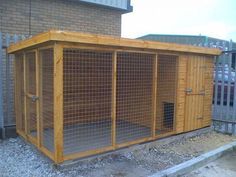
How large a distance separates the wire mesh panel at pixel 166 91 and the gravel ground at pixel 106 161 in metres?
0.48

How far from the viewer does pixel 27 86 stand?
5551 millimetres

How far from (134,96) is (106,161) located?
5.20 feet

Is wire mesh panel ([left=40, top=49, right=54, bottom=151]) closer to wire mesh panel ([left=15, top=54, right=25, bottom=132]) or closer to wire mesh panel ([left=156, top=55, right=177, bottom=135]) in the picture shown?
wire mesh panel ([left=15, top=54, right=25, bottom=132])

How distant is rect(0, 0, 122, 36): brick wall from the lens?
690 centimetres

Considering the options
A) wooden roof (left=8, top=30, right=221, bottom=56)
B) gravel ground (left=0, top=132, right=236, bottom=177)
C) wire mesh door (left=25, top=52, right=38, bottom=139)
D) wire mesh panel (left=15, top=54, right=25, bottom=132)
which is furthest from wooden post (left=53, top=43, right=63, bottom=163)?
wire mesh panel (left=15, top=54, right=25, bottom=132)

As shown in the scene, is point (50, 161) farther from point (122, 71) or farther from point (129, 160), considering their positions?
point (122, 71)

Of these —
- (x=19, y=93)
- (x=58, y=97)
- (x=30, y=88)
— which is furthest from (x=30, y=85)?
(x=58, y=97)

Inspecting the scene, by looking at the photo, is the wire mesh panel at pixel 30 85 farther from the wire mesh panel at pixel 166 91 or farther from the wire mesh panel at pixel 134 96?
the wire mesh panel at pixel 166 91

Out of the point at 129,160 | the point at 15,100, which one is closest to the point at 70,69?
the point at 15,100

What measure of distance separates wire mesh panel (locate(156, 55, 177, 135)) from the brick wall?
117 inches

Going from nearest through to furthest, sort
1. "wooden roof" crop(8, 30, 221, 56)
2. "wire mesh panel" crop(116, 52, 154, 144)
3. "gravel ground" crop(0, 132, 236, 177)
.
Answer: "wooden roof" crop(8, 30, 221, 56)
"gravel ground" crop(0, 132, 236, 177)
"wire mesh panel" crop(116, 52, 154, 144)

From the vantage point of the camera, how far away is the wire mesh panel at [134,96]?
226 inches

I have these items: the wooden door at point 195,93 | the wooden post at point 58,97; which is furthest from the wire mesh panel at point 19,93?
the wooden door at point 195,93

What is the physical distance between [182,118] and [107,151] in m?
2.17
